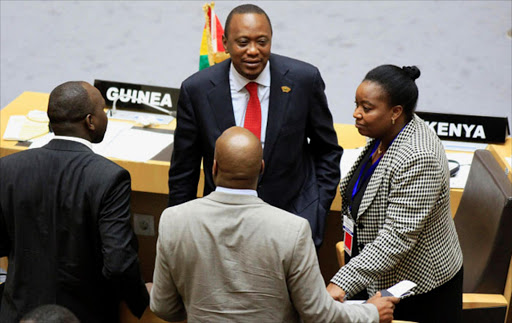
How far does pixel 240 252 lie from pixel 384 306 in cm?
57

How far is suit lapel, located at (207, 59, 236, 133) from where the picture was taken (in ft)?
9.57

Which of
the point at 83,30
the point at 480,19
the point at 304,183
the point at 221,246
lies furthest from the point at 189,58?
the point at 221,246

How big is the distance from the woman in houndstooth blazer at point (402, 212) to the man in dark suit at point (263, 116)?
0.32 metres

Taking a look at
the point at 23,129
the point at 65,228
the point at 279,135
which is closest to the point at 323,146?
the point at 279,135

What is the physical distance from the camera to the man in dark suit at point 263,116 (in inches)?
113

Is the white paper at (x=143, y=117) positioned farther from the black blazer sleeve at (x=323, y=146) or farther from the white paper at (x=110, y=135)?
the black blazer sleeve at (x=323, y=146)

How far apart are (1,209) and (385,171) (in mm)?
1298

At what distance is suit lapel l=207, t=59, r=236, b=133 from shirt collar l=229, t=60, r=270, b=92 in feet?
0.12

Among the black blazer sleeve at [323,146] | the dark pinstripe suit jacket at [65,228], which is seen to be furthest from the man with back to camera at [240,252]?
the black blazer sleeve at [323,146]

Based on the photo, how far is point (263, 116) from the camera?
297 centimetres

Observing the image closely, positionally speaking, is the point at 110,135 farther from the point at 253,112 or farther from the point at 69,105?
the point at 69,105

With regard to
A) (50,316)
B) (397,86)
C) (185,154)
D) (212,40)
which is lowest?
(50,316)

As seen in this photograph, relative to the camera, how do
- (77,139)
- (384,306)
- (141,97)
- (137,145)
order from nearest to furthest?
(384,306)
(77,139)
(137,145)
(141,97)

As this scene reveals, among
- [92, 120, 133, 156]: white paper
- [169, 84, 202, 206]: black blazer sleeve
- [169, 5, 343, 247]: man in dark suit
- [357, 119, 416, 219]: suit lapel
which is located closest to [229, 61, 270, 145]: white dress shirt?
[169, 5, 343, 247]: man in dark suit
